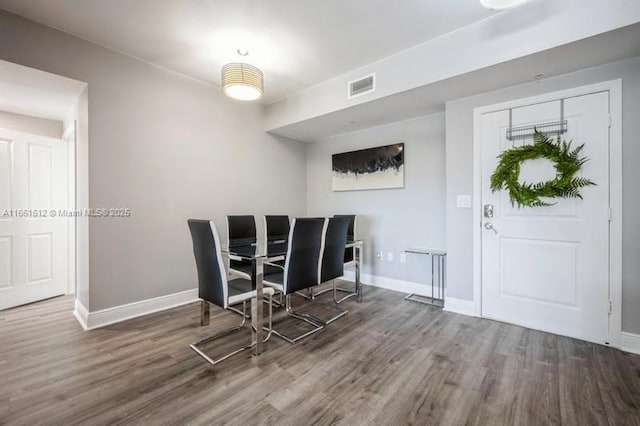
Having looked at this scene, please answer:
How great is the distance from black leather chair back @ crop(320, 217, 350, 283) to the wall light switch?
1.24 m

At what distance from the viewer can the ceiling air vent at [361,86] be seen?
9.80 feet

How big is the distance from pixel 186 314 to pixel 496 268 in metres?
3.22

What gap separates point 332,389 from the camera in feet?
5.76

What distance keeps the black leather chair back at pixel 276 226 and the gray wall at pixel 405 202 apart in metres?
0.97

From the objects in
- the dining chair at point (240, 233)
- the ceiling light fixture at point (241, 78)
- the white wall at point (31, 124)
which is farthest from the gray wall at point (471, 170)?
the white wall at point (31, 124)

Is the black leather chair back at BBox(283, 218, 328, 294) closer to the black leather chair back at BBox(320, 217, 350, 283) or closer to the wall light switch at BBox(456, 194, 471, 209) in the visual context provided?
the black leather chair back at BBox(320, 217, 350, 283)

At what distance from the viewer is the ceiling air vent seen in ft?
9.80

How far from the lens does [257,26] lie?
7.79ft

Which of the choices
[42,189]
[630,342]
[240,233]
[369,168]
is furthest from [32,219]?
[630,342]

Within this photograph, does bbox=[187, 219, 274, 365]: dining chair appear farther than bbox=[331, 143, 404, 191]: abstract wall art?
No

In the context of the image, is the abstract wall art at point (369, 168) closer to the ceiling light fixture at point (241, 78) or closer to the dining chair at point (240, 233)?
the dining chair at point (240, 233)

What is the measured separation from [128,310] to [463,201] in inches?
143

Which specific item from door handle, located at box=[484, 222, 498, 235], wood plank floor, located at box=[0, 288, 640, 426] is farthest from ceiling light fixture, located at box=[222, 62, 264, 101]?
door handle, located at box=[484, 222, 498, 235]

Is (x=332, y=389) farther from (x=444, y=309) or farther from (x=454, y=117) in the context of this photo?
(x=454, y=117)
